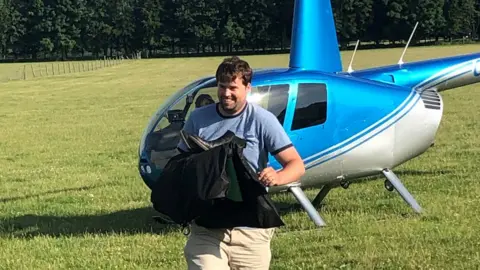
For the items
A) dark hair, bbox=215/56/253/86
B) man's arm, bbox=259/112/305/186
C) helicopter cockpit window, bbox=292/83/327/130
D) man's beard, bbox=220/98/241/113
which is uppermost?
dark hair, bbox=215/56/253/86

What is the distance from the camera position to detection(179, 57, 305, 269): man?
4.01 m

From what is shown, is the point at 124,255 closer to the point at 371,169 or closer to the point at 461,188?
the point at 371,169

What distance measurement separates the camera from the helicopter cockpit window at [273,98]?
752cm

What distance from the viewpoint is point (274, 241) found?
7.24 meters

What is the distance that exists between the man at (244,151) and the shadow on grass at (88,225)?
388 centimetres

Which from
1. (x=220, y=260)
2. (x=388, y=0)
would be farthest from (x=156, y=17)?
(x=220, y=260)

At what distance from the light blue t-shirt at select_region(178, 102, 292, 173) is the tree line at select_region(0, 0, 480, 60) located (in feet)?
346

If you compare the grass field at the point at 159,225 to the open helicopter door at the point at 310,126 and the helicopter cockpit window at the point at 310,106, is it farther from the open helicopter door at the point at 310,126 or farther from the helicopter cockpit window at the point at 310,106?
the helicopter cockpit window at the point at 310,106

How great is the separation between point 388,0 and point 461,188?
328ft

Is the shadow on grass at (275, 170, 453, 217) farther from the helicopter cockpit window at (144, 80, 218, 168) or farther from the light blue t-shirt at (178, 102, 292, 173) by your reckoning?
the light blue t-shirt at (178, 102, 292, 173)

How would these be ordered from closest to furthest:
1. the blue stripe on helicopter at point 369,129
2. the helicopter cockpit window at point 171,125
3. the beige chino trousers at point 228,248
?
the beige chino trousers at point 228,248
the helicopter cockpit window at point 171,125
the blue stripe on helicopter at point 369,129

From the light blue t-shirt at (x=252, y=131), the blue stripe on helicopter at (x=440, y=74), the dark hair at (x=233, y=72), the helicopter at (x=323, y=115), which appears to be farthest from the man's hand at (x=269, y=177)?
the blue stripe on helicopter at (x=440, y=74)

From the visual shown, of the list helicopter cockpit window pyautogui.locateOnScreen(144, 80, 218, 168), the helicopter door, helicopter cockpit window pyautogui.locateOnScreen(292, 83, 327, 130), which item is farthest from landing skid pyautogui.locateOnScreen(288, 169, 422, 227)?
helicopter cockpit window pyautogui.locateOnScreen(144, 80, 218, 168)

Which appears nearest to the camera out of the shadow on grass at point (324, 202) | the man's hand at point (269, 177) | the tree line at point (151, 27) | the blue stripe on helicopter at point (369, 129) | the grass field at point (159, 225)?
the man's hand at point (269, 177)
